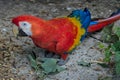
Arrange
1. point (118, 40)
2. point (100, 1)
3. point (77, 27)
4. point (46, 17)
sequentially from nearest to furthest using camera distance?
point (118, 40)
point (77, 27)
point (46, 17)
point (100, 1)

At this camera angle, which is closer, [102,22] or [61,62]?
[61,62]

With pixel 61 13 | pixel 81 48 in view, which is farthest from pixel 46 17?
pixel 81 48

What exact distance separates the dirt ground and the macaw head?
0.98ft

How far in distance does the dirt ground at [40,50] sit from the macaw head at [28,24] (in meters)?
0.30

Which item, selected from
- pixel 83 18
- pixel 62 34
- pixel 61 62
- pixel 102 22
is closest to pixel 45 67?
pixel 61 62

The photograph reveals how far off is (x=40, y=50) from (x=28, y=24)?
0.41m

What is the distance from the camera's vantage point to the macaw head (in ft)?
8.04

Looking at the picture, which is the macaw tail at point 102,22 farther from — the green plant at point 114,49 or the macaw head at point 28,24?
the macaw head at point 28,24

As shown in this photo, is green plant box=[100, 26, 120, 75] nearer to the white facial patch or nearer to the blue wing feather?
the blue wing feather

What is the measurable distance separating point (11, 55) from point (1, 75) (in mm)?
238

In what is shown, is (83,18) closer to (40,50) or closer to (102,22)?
(102,22)

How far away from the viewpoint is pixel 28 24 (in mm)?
2459

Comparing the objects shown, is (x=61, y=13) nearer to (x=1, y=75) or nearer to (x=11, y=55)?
(x=11, y=55)

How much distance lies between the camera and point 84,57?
9.08 ft
